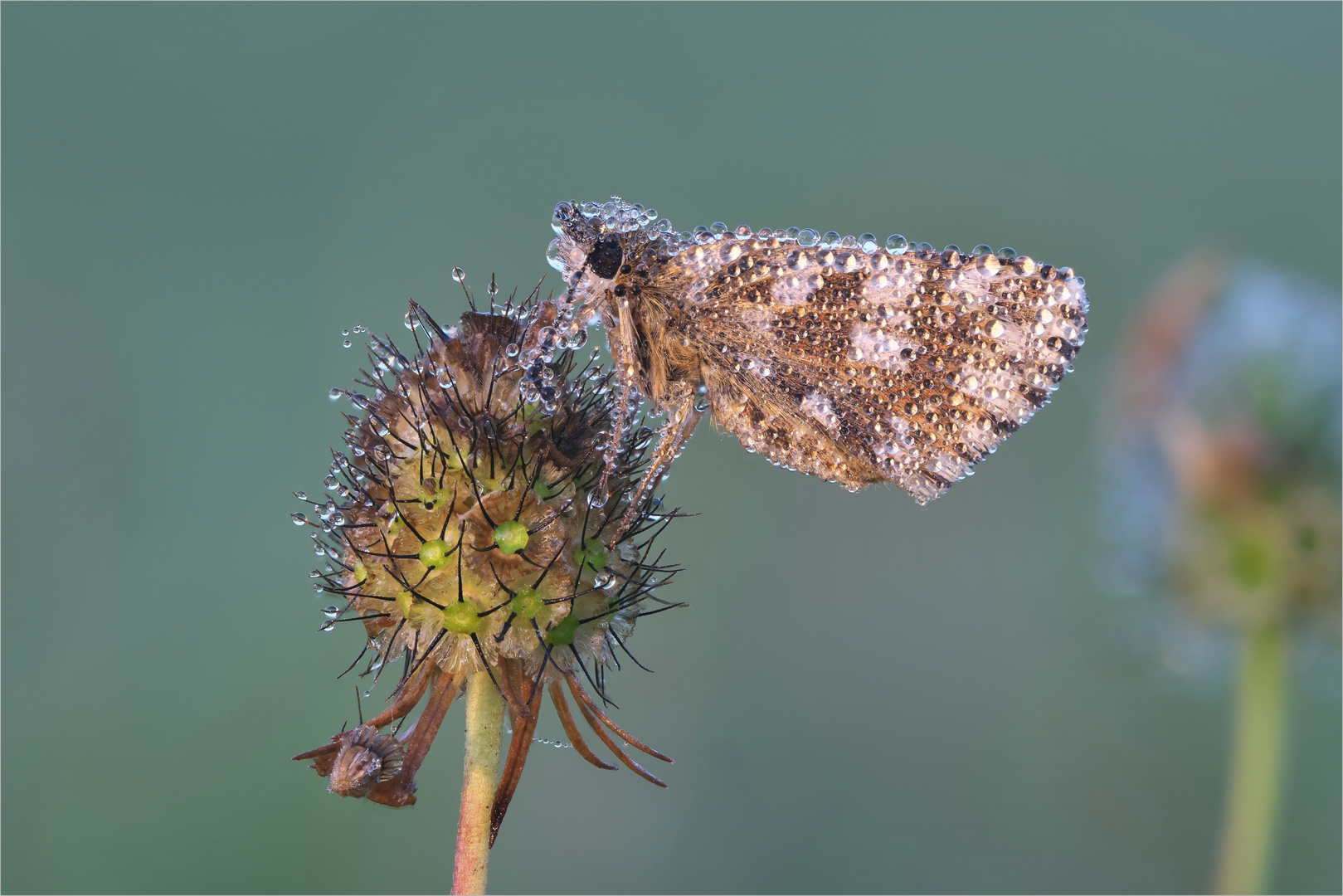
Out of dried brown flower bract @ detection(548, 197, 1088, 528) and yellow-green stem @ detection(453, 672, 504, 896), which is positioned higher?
dried brown flower bract @ detection(548, 197, 1088, 528)

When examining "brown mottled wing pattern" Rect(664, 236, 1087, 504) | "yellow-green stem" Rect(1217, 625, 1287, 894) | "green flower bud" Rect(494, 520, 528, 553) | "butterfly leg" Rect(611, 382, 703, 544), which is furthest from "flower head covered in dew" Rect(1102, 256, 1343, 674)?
"green flower bud" Rect(494, 520, 528, 553)

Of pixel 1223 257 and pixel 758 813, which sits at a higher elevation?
pixel 1223 257

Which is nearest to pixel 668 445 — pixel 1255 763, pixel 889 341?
pixel 889 341

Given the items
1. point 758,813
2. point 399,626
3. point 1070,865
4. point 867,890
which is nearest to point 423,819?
point 758,813

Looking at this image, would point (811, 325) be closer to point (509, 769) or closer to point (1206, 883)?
point (509, 769)

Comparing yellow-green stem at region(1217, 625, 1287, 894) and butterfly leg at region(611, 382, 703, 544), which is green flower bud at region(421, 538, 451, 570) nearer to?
butterfly leg at region(611, 382, 703, 544)

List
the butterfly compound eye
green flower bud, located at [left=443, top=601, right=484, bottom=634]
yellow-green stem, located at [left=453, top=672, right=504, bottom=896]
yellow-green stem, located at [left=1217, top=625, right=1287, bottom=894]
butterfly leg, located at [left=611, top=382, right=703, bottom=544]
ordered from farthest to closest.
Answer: yellow-green stem, located at [left=1217, top=625, right=1287, bottom=894], the butterfly compound eye, butterfly leg, located at [left=611, top=382, right=703, bottom=544], green flower bud, located at [left=443, top=601, right=484, bottom=634], yellow-green stem, located at [left=453, top=672, right=504, bottom=896]

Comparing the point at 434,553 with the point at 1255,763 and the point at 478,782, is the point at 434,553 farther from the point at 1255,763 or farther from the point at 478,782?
the point at 1255,763

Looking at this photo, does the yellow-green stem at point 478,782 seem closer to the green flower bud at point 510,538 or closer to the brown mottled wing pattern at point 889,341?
the green flower bud at point 510,538
